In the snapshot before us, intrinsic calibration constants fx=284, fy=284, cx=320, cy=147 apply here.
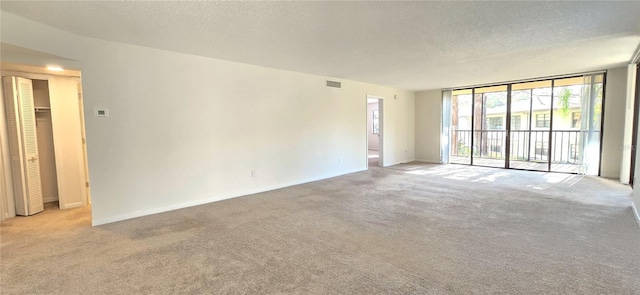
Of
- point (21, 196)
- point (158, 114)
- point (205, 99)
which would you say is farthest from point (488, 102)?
point (21, 196)

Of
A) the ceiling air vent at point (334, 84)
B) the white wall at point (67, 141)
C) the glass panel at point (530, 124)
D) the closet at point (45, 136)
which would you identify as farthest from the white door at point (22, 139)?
the glass panel at point (530, 124)

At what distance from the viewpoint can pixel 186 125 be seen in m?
4.19

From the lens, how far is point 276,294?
6.55 feet

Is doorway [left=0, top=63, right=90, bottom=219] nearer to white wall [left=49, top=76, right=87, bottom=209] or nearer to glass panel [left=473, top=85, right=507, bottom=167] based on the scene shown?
white wall [left=49, top=76, right=87, bottom=209]

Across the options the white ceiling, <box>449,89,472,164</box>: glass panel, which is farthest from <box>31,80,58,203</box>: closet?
<box>449,89,472,164</box>: glass panel

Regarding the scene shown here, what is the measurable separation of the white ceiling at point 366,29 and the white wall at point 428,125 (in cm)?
362

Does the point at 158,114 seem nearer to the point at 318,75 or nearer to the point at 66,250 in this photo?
the point at 66,250

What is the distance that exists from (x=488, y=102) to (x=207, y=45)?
786cm

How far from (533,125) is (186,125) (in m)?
8.67

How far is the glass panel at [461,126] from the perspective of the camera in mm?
8500

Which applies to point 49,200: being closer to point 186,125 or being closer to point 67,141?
point 67,141

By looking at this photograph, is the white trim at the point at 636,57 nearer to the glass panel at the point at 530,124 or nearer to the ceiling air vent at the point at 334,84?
the glass panel at the point at 530,124

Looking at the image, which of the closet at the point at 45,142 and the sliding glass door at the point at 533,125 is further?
the sliding glass door at the point at 533,125

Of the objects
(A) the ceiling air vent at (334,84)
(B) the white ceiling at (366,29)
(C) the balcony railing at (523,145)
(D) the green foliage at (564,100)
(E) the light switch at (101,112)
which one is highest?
(B) the white ceiling at (366,29)
